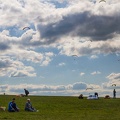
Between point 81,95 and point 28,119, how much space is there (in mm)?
51602

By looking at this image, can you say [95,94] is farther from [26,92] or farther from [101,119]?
[101,119]

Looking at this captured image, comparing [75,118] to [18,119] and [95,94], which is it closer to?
[18,119]

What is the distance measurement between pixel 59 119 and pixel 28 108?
43.9ft

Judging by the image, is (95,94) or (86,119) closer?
(86,119)

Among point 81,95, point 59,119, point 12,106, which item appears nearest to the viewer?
point 59,119

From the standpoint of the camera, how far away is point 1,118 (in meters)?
36.8

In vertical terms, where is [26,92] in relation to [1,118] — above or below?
above

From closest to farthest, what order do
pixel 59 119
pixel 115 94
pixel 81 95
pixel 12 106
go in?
pixel 59 119
pixel 12 106
pixel 81 95
pixel 115 94

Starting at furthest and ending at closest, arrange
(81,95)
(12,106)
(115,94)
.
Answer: (115,94)
(81,95)
(12,106)

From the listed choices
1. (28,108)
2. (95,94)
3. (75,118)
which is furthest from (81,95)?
(75,118)

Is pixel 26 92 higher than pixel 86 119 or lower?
higher

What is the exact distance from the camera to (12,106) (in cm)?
4684

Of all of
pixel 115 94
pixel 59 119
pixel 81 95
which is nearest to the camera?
pixel 59 119

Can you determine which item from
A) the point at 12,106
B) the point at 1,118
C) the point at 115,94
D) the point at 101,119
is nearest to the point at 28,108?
the point at 12,106
